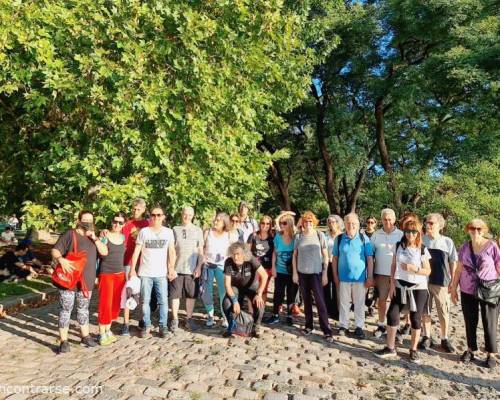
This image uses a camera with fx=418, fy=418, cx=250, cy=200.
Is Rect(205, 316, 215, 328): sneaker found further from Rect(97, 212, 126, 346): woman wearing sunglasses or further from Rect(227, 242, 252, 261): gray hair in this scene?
Rect(97, 212, 126, 346): woman wearing sunglasses

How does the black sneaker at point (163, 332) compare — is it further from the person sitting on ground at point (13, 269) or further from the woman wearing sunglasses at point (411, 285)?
the person sitting on ground at point (13, 269)

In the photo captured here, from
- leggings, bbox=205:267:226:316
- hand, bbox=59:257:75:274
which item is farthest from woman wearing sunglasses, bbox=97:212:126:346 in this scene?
leggings, bbox=205:267:226:316

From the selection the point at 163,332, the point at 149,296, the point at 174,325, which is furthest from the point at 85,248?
the point at 174,325

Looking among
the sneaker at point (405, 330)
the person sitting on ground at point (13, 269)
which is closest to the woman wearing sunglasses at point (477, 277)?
the sneaker at point (405, 330)

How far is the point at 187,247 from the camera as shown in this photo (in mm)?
6875

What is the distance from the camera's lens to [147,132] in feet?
24.6

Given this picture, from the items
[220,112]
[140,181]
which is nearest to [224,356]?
[140,181]

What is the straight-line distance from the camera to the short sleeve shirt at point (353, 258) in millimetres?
6582

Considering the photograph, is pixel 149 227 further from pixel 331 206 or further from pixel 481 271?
pixel 331 206

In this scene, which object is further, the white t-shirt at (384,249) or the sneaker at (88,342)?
the white t-shirt at (384,249)

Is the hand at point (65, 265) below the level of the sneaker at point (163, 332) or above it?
above

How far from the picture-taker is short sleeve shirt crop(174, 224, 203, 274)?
6.84 m

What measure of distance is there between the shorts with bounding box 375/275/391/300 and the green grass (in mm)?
7739

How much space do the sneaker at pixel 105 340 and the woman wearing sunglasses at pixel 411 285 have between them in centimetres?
387
